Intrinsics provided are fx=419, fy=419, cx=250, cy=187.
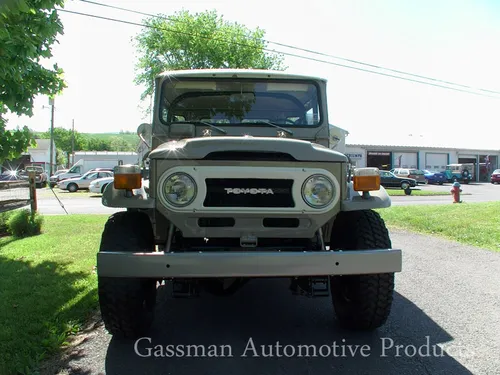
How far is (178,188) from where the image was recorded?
3092 mm

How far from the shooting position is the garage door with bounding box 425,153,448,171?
4700 cm

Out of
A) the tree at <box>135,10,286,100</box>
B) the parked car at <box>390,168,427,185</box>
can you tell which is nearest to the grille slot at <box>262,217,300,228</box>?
the tree at <box>135,10,286,100</box>

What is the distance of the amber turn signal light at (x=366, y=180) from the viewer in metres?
3.30

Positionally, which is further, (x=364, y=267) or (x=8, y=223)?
(x=8, y=223)

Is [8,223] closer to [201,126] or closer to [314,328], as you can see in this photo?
[201,126]

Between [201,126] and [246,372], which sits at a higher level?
[201,126]

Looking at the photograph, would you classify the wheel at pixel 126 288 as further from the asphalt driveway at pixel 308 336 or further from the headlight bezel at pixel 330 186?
the headlight bezel at pixel 330 186

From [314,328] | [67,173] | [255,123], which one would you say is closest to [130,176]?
[255,123]

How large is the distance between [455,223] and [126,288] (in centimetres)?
859

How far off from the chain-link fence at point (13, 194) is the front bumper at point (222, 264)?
8.49 meters

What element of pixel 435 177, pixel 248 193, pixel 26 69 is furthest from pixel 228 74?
pixel 435 177

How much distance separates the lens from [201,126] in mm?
4281

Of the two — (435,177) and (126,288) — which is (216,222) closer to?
(126,288)

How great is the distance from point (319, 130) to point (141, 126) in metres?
1.91
